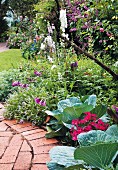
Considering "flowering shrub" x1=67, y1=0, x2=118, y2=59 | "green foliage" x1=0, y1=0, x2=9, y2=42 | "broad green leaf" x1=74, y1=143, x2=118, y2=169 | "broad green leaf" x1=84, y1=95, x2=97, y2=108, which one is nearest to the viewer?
"broad green leaf" x1=74, y1=143, x2=118, y2=169

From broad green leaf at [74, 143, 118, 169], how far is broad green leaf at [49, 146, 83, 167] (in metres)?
0.15

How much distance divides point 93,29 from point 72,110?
3.35m

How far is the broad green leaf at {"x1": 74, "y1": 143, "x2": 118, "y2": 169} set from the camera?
1647mm

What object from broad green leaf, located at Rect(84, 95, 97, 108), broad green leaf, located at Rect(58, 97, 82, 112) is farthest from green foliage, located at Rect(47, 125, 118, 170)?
broad green leaf, located at Rect(58, 97, 82, 112)

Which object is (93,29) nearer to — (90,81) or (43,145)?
(90,81)

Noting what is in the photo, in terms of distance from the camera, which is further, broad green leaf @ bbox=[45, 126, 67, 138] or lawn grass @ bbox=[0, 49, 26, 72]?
lawn grass @ bbox=[0, 49, 26, 72]

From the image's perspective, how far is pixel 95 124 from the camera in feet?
7.67

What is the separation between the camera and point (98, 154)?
5.51 feet

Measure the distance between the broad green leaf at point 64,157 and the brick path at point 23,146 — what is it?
0.29 m

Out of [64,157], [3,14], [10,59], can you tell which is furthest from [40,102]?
[3,14]

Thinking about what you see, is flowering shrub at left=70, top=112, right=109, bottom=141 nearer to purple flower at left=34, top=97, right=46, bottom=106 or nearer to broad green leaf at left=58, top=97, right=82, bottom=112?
broad green leaf at left=58, top=97, right=82, bottom=112

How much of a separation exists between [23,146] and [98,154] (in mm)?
1005

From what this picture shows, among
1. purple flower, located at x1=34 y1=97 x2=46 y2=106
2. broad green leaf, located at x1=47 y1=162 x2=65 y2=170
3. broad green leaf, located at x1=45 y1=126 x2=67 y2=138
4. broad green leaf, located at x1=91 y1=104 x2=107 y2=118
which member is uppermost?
broad green leaf, located at x1=91 y1=104 x2=107 y2=118

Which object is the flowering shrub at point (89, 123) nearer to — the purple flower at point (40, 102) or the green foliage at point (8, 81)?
the purple flower at point (40, 102)
